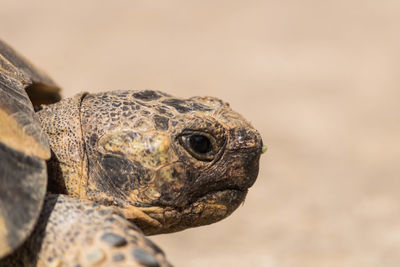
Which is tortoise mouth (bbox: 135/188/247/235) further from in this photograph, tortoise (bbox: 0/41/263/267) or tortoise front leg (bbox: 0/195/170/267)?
tortoise front leg (bbox: 0/195/170/267)

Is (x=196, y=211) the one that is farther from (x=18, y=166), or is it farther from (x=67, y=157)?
(x=18, y=166)

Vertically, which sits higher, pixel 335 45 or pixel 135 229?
pixel 335 45

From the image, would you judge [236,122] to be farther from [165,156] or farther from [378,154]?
[378,154]

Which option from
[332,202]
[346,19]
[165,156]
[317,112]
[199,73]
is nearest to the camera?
[165,156]

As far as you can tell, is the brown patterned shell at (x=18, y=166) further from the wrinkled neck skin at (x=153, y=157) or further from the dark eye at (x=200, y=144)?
the dark eye at (x=200, y=144)

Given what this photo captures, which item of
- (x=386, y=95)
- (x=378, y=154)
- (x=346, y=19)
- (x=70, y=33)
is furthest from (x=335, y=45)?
(x=70, y=33)

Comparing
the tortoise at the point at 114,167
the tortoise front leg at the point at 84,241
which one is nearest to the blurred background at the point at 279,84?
the tortoise at the point at 114,167
